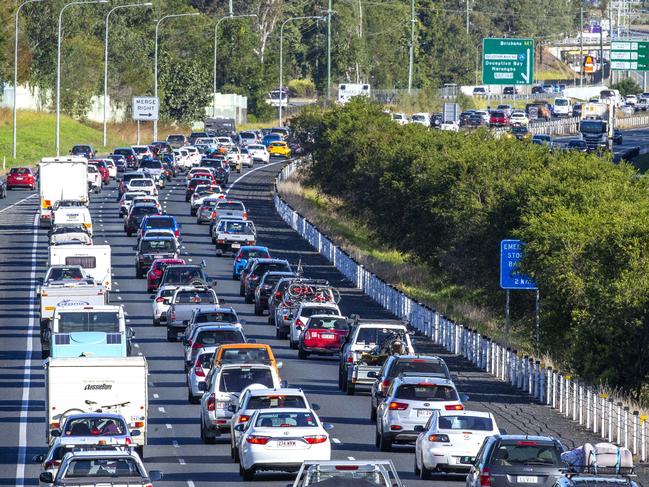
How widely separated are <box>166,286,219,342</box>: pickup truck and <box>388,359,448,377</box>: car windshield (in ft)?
49.8

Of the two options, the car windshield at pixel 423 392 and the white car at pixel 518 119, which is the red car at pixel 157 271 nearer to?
the car windshield at pixel 423 392

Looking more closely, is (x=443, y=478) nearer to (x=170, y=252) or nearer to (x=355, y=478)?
(x=355, y=478)

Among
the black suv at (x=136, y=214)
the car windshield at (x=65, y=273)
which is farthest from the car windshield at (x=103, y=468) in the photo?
the black suv at (x=136, y=214)

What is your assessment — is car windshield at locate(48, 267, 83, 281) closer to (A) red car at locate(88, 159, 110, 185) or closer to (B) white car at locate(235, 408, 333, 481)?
(B) white car at locate(235, 408, 333, 481)

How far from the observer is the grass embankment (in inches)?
2274

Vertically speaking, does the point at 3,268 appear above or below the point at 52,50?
below

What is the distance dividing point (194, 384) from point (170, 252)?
25.2 metres

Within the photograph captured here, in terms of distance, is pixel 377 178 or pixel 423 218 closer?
pixel 423 218

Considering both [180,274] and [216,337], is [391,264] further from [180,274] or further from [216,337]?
[216,337]

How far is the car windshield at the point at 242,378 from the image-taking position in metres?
32.0

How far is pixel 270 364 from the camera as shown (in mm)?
34281

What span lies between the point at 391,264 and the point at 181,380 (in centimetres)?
3148

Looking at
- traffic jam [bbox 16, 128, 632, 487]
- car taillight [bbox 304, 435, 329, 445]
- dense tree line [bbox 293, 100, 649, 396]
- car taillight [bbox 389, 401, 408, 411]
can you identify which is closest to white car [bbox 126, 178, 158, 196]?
dense tree line [bbox 293, 100, 649, 396]

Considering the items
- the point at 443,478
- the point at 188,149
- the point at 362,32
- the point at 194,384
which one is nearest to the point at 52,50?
the point at 188,149
